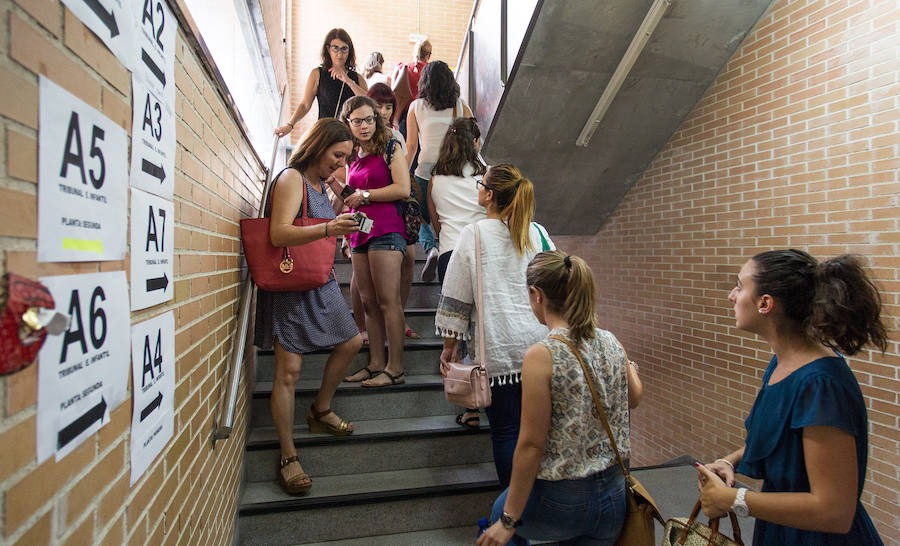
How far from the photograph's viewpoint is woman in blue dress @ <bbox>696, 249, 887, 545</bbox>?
104 cm

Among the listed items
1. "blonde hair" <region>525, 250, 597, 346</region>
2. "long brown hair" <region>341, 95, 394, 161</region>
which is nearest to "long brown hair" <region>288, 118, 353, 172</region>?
"long brown hair" <region>341, 95, 394, 161</region>

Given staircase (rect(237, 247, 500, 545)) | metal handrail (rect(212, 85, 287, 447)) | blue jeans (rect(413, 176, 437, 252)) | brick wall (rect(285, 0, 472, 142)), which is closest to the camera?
metal handrail (rect(212, 85, 287, 447))

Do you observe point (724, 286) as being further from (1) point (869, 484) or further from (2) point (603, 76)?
(2) point (603, 76)

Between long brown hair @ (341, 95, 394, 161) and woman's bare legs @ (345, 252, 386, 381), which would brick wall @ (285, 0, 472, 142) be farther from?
woman's bare legs @ (345, 252, 386, 381)

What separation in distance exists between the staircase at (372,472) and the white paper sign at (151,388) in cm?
130

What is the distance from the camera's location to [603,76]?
3.48m

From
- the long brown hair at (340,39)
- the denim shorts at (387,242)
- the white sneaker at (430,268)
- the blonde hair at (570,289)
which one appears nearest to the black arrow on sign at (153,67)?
the blonde hair at (570,289)

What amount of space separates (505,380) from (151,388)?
3.81 ft

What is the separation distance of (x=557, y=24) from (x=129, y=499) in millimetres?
3280

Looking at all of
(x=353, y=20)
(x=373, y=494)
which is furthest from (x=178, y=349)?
(x=353, y=20)

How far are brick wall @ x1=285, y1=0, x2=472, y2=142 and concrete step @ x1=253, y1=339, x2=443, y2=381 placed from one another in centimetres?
497

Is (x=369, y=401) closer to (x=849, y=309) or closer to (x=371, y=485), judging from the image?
(x=371, y=485)

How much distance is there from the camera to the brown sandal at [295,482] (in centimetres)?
228

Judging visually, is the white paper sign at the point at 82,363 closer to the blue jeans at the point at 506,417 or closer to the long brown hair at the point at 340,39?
the blue jeans at the point at 506,417
